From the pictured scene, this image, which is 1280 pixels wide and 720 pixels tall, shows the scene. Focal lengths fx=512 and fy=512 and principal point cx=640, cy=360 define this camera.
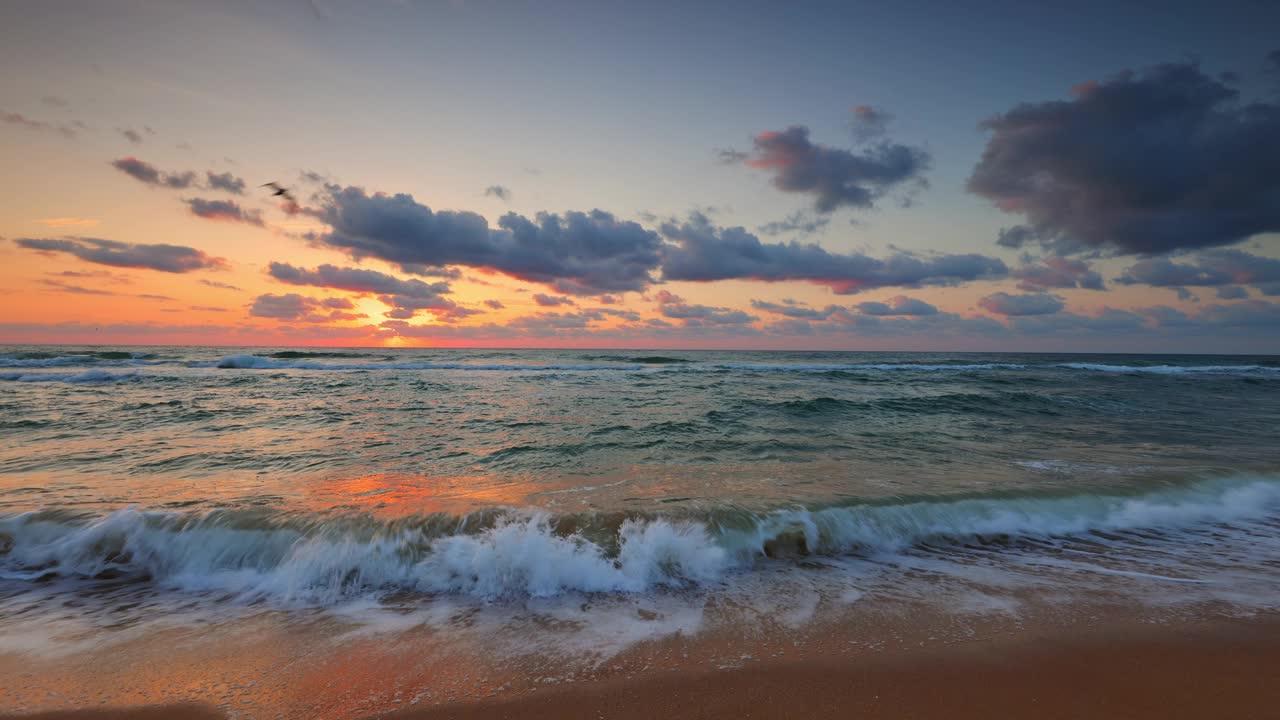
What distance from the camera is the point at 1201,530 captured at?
579 cm

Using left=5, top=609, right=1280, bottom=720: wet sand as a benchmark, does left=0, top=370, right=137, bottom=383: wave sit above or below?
below

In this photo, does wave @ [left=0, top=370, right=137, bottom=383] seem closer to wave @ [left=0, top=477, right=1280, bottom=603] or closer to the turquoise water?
the turquoise water

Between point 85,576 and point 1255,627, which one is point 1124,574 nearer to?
point 1255,627

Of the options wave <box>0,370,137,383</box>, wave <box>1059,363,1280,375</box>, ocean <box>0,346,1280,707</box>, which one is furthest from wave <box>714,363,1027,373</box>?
wave <box>0,370,137,383</box>

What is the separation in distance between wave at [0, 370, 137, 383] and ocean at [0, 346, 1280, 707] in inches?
703

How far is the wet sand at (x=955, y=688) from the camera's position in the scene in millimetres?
2711

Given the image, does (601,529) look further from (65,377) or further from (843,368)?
(843,368)

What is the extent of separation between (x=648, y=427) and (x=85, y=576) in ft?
28.3

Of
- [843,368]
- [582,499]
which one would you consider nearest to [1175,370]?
[843,368]

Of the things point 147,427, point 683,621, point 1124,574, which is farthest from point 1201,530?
point 147,427

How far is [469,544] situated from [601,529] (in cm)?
126

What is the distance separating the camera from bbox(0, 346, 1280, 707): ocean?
3.95 meters

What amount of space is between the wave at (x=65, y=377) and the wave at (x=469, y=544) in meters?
26.7

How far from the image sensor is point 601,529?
5.16 metres
